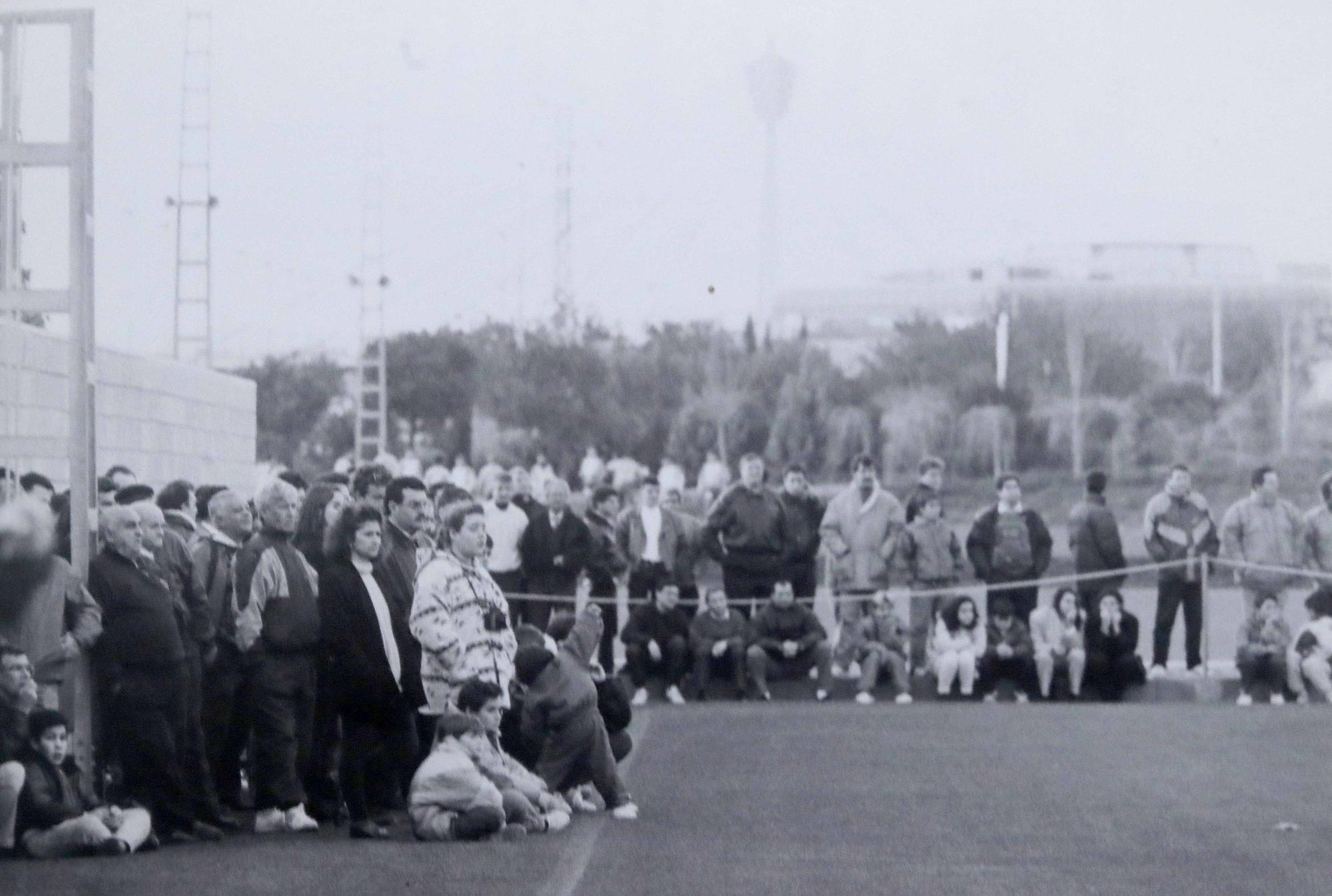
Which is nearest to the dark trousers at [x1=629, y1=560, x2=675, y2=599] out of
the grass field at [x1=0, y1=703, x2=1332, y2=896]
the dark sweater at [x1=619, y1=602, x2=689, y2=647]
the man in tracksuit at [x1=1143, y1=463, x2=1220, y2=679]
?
the dark sweater at [x1=619, y1=602, x2=689, y2=647]

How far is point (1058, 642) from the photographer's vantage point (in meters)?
18.2

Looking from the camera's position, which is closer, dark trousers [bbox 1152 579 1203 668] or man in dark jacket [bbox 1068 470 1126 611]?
dark trousers [bbox 1152 579 1203 668]

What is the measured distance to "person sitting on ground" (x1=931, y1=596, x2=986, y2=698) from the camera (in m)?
18.1

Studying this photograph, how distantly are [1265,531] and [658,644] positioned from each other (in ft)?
15.4

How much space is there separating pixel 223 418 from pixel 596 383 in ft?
88.6

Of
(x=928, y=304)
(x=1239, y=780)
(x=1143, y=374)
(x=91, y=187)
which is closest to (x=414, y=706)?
(x=91, y=187)

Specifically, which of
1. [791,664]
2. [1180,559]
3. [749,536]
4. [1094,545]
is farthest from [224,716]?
[1180,559]

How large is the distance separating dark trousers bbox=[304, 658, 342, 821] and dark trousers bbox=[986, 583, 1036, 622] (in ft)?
26.8

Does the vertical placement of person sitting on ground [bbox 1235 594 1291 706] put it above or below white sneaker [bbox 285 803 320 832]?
above

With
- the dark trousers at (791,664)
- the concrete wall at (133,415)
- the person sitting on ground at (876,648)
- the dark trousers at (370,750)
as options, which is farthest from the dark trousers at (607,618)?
the dark trousers at (370,750)

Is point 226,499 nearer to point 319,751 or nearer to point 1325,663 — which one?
point 319,751

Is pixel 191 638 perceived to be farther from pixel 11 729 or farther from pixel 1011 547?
pixel 1011 547

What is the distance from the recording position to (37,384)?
14.6 m

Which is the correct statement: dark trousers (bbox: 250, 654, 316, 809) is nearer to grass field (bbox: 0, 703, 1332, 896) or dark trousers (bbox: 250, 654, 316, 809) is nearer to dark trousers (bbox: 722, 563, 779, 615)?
grass field (bbox: 0, 703, 1332, 896)
